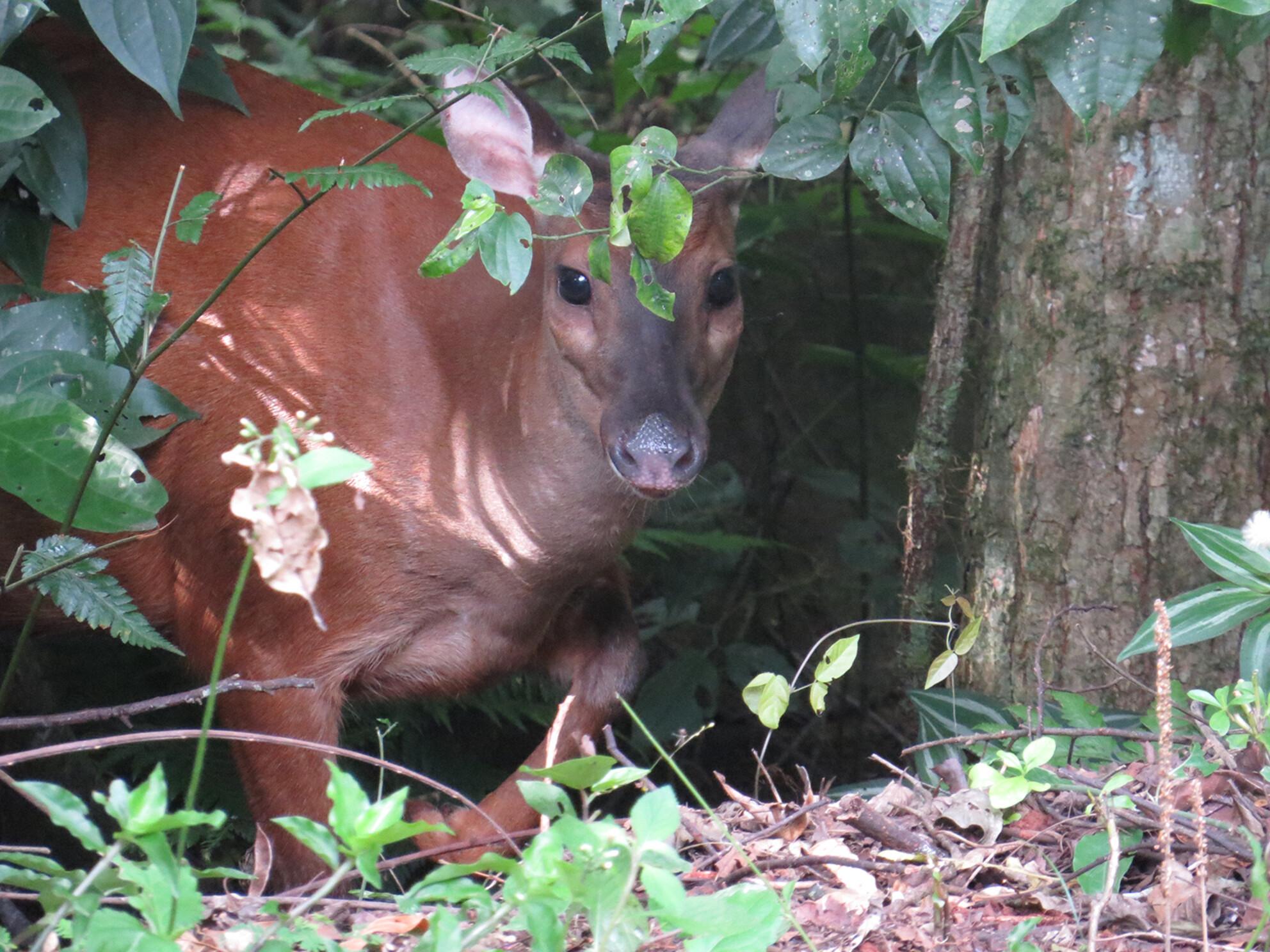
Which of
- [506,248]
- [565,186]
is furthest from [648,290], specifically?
[506,248]

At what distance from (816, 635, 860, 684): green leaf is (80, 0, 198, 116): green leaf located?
1683mm

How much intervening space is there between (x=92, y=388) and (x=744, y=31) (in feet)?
5.41

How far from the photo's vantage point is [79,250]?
12.6ft

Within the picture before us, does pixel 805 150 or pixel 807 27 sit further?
pixel 805 150

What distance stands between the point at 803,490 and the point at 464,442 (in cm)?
335

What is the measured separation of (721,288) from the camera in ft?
12.7

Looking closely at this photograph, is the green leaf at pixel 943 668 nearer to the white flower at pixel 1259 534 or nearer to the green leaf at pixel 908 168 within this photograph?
the white flower at pixel 1259 534

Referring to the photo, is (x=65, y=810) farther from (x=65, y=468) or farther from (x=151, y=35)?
(x=151, y=35)

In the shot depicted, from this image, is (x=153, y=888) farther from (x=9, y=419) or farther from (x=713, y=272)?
(x=713, y=272)

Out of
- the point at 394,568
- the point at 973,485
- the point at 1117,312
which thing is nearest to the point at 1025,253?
the point at 1117,312

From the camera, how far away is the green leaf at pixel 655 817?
1.70 metres

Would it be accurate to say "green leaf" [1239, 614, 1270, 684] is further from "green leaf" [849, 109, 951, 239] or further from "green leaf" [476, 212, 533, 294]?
"green leaf" [476, 212, 533, 294]

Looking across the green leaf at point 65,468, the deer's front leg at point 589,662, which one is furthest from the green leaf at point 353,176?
the deer's front leg at point 589,662

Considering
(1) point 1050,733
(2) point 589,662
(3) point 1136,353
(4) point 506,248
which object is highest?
(4) point 506,248
